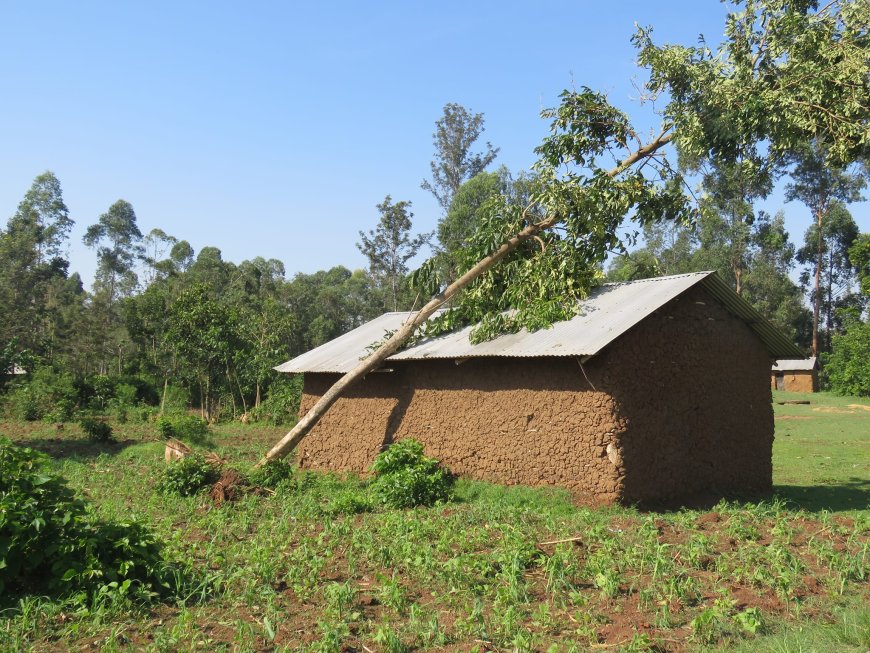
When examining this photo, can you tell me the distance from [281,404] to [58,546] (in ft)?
61.5

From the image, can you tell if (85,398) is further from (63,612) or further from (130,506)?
(63,612)

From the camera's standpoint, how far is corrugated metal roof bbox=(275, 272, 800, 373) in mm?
11047

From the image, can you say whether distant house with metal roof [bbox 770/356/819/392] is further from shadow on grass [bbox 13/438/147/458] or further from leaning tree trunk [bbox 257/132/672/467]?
shadow on grass [bbox 13/438/147/458]

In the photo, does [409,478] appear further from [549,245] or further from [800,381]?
[800,381]

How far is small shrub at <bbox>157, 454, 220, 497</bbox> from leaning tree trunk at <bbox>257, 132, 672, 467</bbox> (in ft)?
5.02

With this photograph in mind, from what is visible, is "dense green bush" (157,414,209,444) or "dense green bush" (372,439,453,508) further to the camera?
"dense green bush" (157,414,209,444)

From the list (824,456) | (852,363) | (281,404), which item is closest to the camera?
(824,456)

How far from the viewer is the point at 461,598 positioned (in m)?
6.47

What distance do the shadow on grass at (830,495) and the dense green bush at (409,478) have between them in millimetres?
6191

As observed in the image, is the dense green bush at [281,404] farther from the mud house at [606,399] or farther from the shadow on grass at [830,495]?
the shadow on grass at [830,495]

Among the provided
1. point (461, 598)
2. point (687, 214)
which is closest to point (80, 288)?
point (687, 214)

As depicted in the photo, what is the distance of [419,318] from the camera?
1425 cm

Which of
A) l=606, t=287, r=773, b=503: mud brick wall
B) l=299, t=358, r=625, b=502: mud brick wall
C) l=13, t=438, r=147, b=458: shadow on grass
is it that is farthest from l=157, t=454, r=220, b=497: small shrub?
l=606, t=287, r=773, b=503: mud brick wall

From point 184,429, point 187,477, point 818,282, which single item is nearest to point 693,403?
point 187,477
